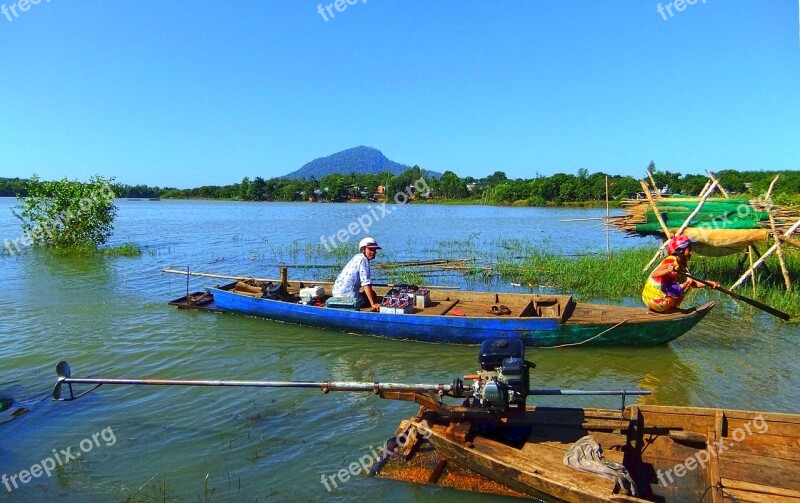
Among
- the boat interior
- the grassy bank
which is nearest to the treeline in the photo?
the grassy bank

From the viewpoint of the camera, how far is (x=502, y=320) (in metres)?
8.83

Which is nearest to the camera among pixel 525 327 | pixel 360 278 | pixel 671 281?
pixel 671 281

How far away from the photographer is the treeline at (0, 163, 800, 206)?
5872 cm

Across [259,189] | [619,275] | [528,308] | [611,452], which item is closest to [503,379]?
[611,452]

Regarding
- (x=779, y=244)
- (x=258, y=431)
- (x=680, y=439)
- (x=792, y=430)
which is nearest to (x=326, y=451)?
(x=258, y=431)

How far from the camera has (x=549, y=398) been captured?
23.1 ft

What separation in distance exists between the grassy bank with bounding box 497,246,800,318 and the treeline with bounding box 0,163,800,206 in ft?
102

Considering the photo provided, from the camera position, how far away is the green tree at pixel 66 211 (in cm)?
2109

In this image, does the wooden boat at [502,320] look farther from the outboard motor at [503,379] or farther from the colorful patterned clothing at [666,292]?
the outboard motor at [503,379]

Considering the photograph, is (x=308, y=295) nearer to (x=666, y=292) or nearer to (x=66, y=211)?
(x=666, y=292)

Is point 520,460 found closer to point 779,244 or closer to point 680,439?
point 680,439

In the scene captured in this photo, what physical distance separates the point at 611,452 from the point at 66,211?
2306 centimetres

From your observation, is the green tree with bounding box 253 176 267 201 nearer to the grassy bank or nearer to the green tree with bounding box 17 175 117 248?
the green tree with bounding box 17 175 117 248

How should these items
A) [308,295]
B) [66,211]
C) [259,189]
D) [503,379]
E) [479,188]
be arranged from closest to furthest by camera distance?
[503,379] → [308,295] → [66,211] → [479,188] → [259,189]
